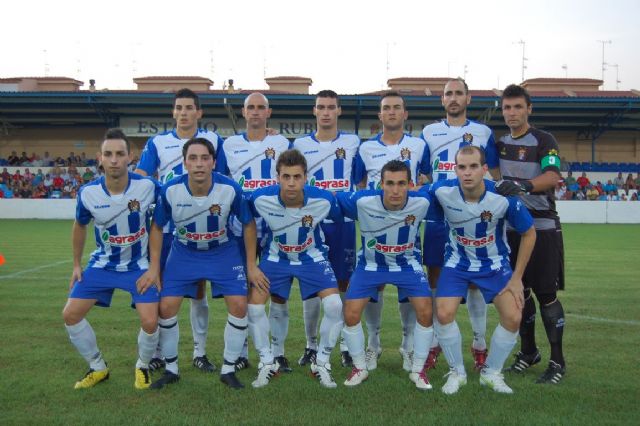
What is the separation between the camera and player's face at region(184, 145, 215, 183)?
4.73 meters

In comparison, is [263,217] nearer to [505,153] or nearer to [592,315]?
[505,153]

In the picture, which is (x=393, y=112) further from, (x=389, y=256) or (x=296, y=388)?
(x=296, y=388)

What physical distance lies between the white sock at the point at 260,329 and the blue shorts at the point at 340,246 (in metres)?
0.98

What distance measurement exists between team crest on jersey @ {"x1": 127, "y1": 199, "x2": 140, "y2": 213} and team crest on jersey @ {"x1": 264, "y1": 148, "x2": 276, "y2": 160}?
1371mm

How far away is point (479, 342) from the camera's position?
17.2 feet

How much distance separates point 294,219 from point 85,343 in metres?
1.87

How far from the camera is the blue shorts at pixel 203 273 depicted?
4.85 m

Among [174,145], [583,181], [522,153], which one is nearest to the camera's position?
[522,153]

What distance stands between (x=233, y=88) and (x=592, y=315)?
2865cm

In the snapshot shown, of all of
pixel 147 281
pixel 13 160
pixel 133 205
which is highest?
pixel 13 160

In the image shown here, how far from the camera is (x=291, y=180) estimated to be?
15.9 ft

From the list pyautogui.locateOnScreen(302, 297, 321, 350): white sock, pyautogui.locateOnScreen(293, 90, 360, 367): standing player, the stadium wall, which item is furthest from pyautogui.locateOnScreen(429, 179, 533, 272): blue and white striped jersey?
the stadium wall

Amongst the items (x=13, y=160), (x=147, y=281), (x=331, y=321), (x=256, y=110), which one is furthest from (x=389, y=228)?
(x=13, y=160)

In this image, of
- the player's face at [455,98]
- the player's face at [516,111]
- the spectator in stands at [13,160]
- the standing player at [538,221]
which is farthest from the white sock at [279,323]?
the spectator in stands at [13,160]
